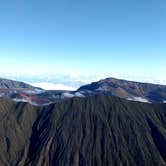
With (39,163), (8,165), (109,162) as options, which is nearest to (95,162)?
(109,162)

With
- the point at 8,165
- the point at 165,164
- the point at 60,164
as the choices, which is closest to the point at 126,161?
the point at 165,164

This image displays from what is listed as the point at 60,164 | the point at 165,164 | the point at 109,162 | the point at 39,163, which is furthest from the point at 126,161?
the point at 39,163

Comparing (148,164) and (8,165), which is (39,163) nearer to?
(8,165)

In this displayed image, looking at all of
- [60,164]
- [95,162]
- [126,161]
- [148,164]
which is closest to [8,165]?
[60,164]

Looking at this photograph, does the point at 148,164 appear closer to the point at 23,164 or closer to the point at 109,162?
the point at 109,162

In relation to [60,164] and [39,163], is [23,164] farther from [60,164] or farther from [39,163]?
[60,164]

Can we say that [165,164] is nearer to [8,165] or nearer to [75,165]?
[75,165]
